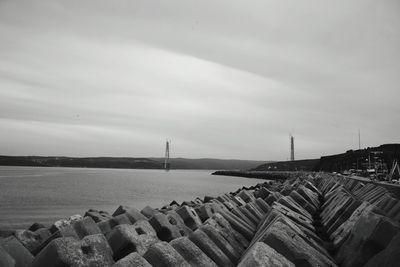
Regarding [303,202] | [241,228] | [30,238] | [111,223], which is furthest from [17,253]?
[303,202]

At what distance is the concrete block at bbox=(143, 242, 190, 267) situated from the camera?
2.86m

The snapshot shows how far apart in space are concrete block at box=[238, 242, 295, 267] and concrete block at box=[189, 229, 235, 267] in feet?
2.91

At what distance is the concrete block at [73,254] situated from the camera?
294cm

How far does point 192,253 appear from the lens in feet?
10.6

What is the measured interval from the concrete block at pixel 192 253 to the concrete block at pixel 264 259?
70 centimetres

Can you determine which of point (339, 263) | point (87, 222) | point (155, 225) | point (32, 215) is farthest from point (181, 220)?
point (32, 215)

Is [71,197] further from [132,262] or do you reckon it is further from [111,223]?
[132,262]

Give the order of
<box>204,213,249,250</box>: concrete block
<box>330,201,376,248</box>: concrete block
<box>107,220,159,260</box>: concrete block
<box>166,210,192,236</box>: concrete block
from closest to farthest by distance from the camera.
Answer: <box>107,220,159,260</box>: concrete block, <box>330,201,376,248</box>: concrete block, <box>204,213,249,250</box>: concrete block, <box>166,210,192,236</box>: concrete block

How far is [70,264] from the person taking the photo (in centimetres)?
292

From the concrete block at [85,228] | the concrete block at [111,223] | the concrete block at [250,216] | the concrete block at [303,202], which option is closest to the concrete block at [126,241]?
the concrete block at [85,228]

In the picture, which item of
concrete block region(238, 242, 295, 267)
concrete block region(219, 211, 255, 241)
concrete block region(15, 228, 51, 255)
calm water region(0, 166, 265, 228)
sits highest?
concrete block region(238, 242, 295, 267)

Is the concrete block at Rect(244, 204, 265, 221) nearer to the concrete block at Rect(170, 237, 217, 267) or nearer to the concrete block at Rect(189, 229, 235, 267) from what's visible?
the concrete block at Rect(189, 229, 235, 267)

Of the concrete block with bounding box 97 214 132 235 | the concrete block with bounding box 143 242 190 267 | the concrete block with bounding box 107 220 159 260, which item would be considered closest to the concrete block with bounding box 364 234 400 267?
the concrete block with bounding box 143 242 190 267

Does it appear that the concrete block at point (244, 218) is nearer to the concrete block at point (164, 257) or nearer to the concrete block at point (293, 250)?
the concrete block at point (293, 250)
